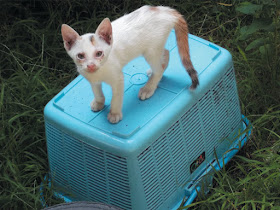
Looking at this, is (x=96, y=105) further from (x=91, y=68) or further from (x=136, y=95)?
(x=91, y=68)


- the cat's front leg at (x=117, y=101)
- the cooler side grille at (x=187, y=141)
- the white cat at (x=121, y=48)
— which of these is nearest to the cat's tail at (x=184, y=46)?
the white cat at (x=121, y=48)

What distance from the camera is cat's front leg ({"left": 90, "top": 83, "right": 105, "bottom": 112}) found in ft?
6.63

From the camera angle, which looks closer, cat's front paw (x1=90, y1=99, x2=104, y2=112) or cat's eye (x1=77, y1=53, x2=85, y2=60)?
cat's eye (x1=77, y1=53, x2=85, y2=60)

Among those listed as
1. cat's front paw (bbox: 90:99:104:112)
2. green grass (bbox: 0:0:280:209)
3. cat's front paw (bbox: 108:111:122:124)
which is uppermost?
cat's front paw (bbox: 108:111:122:124)

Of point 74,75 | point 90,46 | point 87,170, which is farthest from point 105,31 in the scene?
point 74,75

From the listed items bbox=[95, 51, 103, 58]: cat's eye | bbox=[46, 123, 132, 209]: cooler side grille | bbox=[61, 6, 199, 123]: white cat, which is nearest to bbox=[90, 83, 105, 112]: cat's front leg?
bbox=[61, 6, 199, 123]: white cat

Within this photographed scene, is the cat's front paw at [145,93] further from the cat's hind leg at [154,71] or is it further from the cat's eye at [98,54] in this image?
the cat's eye at [98,54]

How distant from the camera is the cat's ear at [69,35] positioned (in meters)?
1.74

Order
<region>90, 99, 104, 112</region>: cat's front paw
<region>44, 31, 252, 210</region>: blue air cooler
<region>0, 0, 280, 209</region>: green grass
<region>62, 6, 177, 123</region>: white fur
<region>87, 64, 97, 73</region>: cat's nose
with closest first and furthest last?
<region>87, 64, 97, 73</region>: cat's nose
<region>62, 6, 177, 123</region>: white fur
<region>44, 31, 252, 210</region>: blue air cooler
<region>90, 99, 104, 112</region>: cat's front paw
<region>0, 0, 280, 209</region>: green grass

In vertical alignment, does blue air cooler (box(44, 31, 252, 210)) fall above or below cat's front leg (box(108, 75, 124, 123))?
below

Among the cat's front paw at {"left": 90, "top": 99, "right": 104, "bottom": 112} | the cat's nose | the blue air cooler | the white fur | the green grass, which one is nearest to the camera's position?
the cat's nose

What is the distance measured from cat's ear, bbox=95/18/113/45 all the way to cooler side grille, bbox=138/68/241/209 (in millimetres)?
497

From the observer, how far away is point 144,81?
2.23 meters

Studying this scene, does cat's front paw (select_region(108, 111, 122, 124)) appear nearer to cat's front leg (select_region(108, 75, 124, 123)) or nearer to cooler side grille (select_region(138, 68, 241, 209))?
cat's front leg (select_region(108, 75, 124, 123))
